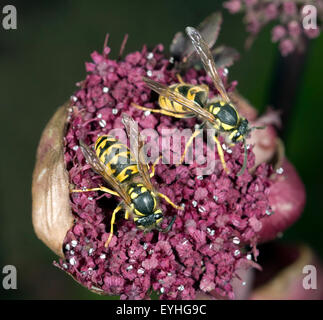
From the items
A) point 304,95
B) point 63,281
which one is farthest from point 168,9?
point 63,281

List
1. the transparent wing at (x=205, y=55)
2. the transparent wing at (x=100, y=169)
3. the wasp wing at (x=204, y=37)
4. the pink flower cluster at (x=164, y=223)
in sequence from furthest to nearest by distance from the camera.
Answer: the wasp wing at (x=204, y=37) < the transparent wing at (x=205, y=55) < the pink flower cluster at (x=164, y=223) < the transparent wing at (x=100, y=169)

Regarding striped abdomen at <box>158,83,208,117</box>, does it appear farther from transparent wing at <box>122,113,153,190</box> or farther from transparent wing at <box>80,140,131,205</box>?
transparent wing at <box>80,140,131,205</box>

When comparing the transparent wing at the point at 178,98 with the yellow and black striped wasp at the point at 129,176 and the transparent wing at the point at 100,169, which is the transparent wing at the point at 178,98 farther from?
the transparent wing at the point at 100,169

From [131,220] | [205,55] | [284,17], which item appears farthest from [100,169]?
[284,17]

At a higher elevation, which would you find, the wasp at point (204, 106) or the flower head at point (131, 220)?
the wasp at point (204, 106)

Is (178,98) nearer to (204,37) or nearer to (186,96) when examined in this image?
(186,96)

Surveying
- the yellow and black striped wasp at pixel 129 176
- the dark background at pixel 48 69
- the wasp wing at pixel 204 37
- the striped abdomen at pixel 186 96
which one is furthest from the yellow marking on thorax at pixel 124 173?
the dark background at pixel 48 69
